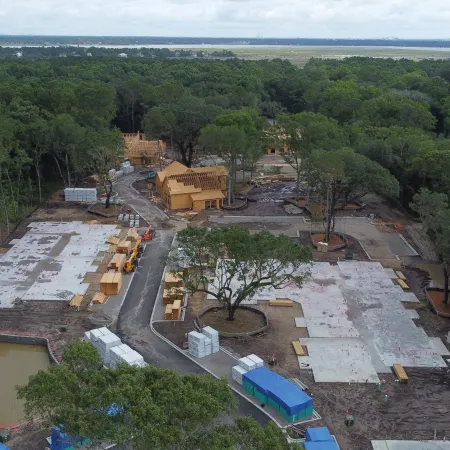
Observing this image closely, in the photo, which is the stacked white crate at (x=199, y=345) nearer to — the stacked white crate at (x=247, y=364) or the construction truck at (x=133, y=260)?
the stacked white crate at (x=247, y=364)

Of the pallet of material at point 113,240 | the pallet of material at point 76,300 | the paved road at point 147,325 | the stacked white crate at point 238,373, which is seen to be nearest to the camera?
the stacked white crate at point 238,373

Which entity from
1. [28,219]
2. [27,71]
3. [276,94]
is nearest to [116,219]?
[28,219]

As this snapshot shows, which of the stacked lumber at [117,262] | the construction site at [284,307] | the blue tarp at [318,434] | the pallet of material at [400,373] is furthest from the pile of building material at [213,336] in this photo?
the stacked lumber at [117,262]

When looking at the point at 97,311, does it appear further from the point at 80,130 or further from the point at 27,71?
the point at 27,71

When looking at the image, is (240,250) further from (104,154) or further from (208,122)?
(208,122)

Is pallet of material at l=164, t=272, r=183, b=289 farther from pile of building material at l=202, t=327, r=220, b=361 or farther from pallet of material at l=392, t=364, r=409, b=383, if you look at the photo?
pallet of material at l=392, t=364, r=409, b=383

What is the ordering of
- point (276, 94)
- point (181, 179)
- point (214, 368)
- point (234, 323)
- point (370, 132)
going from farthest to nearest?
point (276, 94) < point (370, 132) < point (181, 179) < point (234, 323) < point (214, 368)
